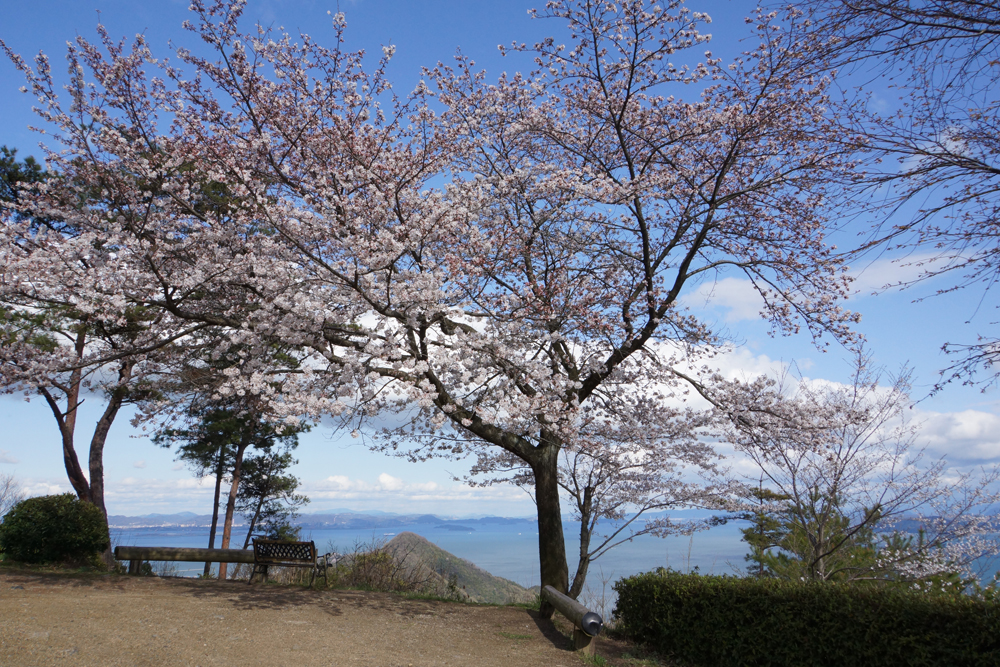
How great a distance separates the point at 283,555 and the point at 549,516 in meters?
4.95

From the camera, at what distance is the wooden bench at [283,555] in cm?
1034

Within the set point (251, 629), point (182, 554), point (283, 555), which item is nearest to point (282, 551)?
point (283, 555)

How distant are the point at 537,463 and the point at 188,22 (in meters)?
8.24

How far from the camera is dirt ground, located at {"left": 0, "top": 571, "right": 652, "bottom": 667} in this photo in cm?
616

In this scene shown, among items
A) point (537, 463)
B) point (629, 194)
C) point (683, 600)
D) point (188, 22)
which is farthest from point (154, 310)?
point (683, 600)

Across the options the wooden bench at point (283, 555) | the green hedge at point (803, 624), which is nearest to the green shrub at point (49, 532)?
the wooden bench at point (283, 555)

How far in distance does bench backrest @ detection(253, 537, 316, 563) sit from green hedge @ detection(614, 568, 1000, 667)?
5.73 meters

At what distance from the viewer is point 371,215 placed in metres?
7.79

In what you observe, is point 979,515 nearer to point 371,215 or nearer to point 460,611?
point 460,611

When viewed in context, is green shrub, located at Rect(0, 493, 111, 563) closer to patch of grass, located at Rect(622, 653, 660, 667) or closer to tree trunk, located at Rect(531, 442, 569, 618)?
tree trunk, located at Rect(531, 442, 569, 618)

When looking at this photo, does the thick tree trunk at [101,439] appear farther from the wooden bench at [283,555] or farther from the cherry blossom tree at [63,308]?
the wooden bench at [283,555]

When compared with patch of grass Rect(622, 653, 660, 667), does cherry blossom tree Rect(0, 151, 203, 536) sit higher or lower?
higher

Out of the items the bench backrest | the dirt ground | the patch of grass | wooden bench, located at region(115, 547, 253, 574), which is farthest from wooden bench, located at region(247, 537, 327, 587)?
the patch of grass

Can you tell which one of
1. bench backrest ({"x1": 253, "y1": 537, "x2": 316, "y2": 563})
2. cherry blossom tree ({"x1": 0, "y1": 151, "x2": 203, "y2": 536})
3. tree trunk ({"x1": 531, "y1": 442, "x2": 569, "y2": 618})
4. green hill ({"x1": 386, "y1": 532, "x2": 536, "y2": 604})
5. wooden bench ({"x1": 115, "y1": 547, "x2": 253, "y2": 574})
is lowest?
green hill ({"x1": 386, "y1": 532, "x2": 536, "y2": 604})
